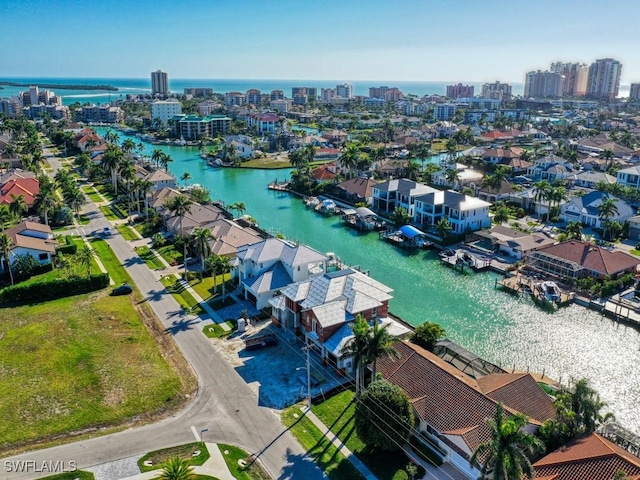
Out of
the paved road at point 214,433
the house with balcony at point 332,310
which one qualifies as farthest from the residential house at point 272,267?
the paved road at point 214,433

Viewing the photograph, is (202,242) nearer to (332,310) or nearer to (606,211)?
(332,310)

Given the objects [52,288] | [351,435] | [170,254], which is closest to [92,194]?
[170,254]

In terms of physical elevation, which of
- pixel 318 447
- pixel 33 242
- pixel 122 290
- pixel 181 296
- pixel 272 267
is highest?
pixel 272 267

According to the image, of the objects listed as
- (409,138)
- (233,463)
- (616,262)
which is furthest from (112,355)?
(409,138)

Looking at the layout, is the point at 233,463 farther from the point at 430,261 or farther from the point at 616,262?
Result: the point at 616,262

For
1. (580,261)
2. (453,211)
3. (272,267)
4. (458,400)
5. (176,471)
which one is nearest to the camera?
(176,471)

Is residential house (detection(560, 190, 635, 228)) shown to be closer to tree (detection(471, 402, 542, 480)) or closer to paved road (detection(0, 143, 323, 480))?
tree (detection(471, 402, 542, 480))
